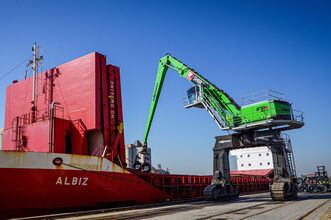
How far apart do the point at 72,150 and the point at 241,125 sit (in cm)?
1012

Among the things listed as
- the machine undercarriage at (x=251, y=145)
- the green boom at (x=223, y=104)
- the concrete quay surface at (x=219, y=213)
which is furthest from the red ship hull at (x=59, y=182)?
the green boom at (x=223, y=104)

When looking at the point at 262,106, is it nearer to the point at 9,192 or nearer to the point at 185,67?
the point at 185,67

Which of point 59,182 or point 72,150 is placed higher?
point 72,150

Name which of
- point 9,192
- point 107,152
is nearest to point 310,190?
point 107,152

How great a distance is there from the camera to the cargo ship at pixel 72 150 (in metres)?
11.2

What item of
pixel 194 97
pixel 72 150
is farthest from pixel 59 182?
pixel 194 97

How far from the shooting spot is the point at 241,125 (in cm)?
1739

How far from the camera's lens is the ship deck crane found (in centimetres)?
1639

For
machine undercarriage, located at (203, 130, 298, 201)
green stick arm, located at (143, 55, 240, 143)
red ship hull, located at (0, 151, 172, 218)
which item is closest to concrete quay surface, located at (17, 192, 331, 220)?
red ship hull, located at (0, 151, 172, 218)

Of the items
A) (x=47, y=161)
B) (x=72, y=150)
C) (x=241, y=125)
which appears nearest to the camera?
(x=47, y=161)

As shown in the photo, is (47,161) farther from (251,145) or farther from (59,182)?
(251,145)

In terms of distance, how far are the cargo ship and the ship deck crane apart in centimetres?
301

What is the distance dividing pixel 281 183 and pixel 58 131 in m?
12.7

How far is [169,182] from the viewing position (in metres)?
18.2
